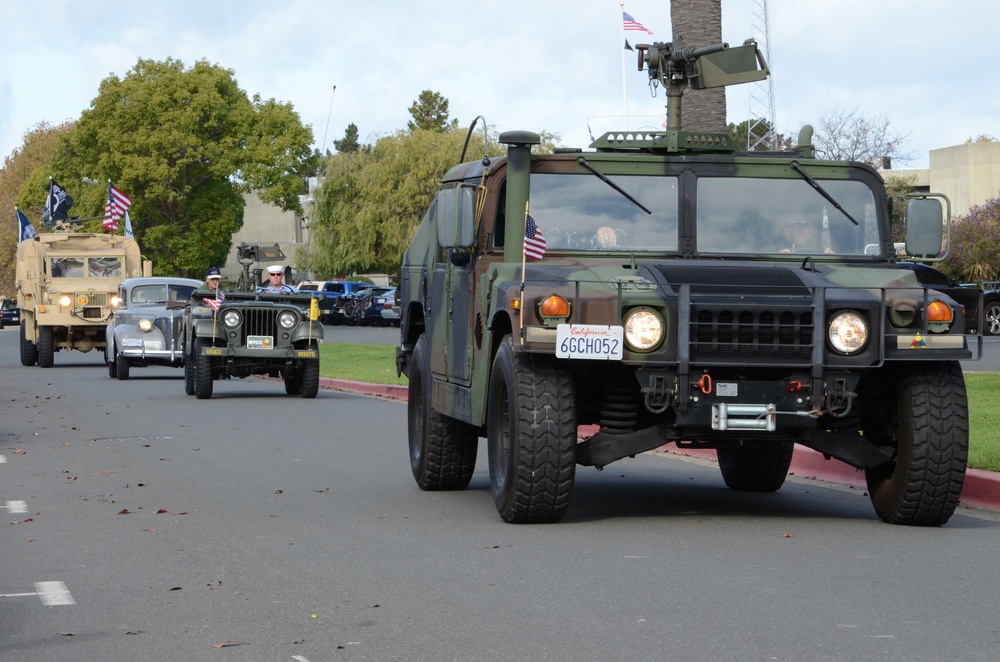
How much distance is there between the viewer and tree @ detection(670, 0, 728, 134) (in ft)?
65.2

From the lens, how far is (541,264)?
31.1ft

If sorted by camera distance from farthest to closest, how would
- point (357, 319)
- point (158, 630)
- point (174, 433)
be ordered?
point (357, 319), point (174, 433), point (158, 630)

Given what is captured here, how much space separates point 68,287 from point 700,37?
1813 centimetres

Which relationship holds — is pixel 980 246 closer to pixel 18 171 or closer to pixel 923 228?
pixel 923 228

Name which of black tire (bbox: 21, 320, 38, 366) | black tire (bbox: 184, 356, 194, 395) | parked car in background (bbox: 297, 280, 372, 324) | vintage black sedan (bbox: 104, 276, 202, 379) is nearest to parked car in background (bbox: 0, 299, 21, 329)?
parked car in background (bbox: 297, 280, 372, 324)

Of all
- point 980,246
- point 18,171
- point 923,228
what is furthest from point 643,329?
point 18,171

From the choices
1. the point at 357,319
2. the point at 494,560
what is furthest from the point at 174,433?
the point at 357,319

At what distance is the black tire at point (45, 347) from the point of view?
33.1 meters

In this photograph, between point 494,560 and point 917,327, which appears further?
point 917,327

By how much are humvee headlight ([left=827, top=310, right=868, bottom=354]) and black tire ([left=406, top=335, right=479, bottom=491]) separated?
303cm

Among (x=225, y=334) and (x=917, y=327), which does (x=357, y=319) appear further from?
(x=917, y=327)

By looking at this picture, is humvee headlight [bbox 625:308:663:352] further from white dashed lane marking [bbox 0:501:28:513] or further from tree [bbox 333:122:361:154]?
tree [bbox 333:122:361:154]

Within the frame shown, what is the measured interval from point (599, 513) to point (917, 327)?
2356 millimetres

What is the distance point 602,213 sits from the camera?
32.8 feet
